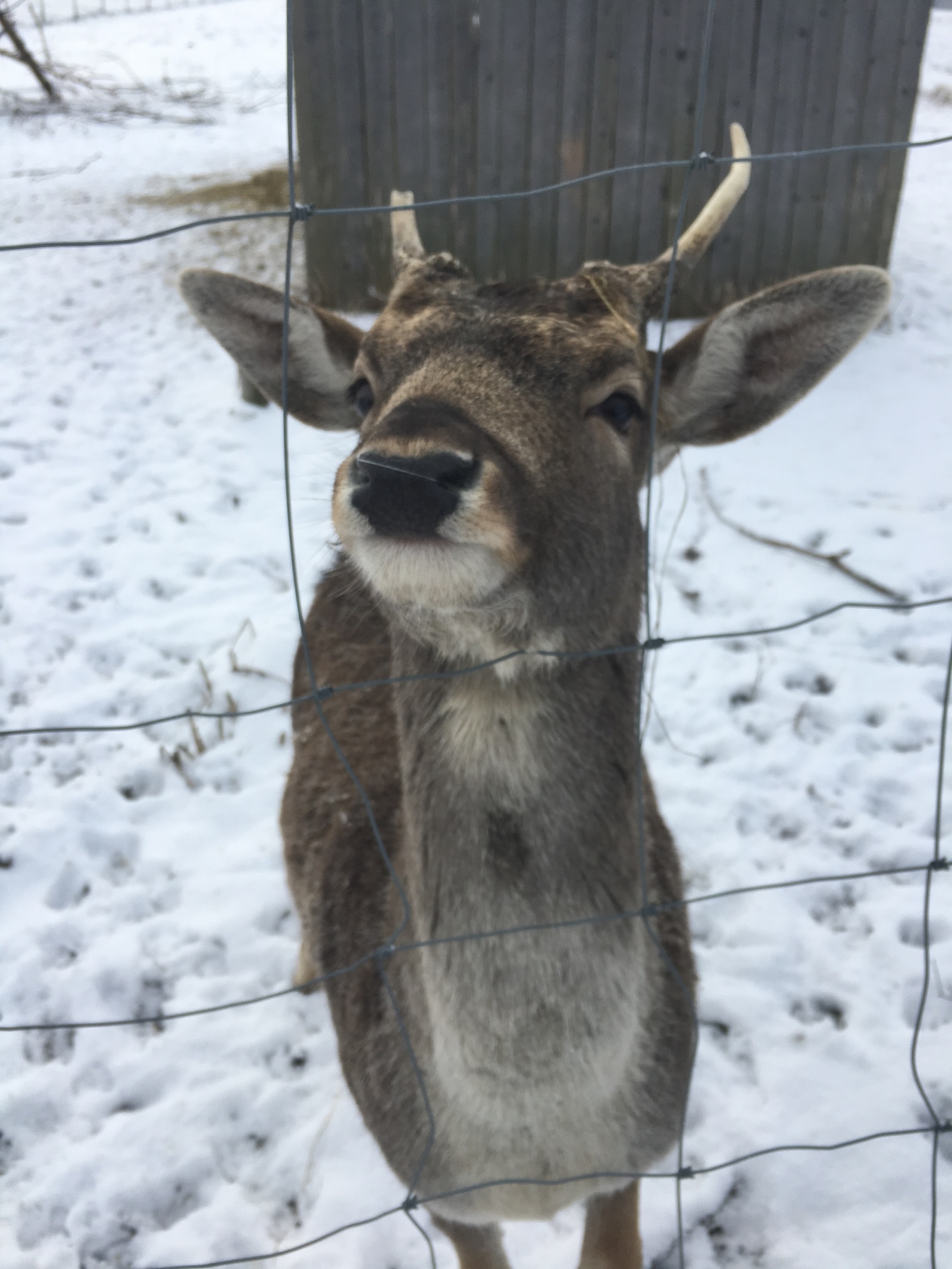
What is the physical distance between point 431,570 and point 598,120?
5.69 metres

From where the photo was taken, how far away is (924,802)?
3.56m

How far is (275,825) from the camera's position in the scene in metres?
3.69

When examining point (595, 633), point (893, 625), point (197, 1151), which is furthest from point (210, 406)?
point (595, 633)

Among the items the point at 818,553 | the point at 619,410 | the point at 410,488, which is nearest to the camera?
the point at 410,488

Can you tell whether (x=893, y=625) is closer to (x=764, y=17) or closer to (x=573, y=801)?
(x=573, y=801)

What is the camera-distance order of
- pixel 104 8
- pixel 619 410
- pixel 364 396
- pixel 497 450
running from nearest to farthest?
pixel 497 450, pixel 619 410, pixel 364 396, pixel 104 8

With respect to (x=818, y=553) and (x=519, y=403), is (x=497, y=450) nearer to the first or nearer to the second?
(x=519, y=403)

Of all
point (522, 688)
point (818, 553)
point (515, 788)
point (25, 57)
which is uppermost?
point (25, 57)

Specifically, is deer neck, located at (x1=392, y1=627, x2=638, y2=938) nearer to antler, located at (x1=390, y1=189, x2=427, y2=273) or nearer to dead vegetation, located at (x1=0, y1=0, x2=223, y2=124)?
antler, located at (x1=390, y1=189, x2=427, y2=273)

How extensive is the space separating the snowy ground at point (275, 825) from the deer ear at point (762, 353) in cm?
106

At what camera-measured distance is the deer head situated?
4.67ft

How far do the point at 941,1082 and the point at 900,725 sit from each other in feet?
4.93

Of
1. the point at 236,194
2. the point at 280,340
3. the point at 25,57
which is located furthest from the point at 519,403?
the point at 25,57

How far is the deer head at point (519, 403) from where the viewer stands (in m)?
1.42
